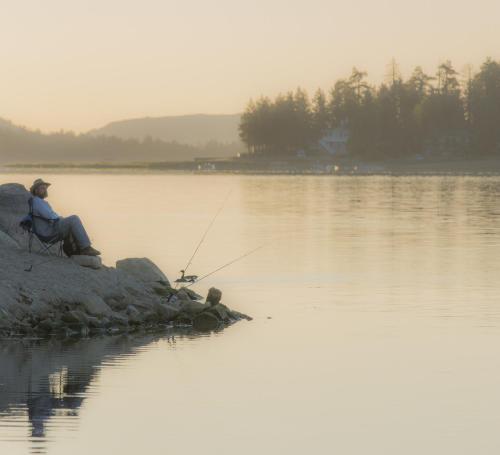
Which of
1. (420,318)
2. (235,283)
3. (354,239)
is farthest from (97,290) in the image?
(354,239)

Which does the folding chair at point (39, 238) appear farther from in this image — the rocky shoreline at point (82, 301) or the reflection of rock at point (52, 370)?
the reflection of rock at point (52, 370)

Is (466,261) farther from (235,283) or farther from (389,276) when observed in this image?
(235,283)

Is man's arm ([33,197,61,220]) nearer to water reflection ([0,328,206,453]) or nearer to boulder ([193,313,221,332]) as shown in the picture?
water reflection ([0,328,206,453])

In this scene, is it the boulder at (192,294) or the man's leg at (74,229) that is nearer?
the man's leg at (74,229)

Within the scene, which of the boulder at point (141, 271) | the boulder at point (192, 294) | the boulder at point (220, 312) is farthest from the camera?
the boulder at point (192, 294)

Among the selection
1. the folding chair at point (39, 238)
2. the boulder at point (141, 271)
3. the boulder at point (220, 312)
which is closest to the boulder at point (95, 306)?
the folding chair at point (39, 238)

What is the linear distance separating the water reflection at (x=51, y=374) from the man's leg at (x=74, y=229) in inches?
88.6

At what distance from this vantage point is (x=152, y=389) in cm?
1595

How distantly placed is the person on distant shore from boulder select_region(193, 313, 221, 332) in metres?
2.07

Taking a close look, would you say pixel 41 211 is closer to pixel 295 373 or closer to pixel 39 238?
pixel 39 238

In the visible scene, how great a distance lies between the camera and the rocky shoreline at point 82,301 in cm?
2081

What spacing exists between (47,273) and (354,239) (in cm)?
2230

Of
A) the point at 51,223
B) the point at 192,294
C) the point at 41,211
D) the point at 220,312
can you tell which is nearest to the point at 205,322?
the point at 220,312

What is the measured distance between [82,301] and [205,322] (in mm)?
1885
